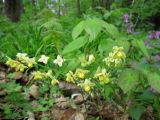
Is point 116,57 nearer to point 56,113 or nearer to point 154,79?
point 154,79

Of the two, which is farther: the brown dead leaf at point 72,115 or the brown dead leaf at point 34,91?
the brown dead leaf at point 34,91

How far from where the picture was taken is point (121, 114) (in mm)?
1871

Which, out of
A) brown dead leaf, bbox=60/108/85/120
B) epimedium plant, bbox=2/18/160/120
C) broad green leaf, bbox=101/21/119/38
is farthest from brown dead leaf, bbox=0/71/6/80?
broad green leaf, bbox=101/21/119/38

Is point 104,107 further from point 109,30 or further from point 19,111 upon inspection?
point 109,30

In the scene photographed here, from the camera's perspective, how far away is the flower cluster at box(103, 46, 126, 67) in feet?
4.93

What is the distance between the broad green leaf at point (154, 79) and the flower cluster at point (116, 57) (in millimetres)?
149

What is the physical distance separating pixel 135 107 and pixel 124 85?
32 cm

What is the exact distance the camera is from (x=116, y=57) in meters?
1.54

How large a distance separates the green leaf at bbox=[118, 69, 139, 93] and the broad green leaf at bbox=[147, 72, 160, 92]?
0.17 ft

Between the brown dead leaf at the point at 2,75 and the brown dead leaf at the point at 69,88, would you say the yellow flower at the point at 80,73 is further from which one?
the brown dead leaf at the point at 2,75

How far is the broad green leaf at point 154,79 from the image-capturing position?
138 cm

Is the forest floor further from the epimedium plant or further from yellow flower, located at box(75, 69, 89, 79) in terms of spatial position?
yellow flower, located at box(75, 69, 89, 79)

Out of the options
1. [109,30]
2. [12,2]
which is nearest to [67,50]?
[109,30]

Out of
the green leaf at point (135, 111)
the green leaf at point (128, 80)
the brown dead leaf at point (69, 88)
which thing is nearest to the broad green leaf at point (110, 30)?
the green leaf at point (128, 80)
